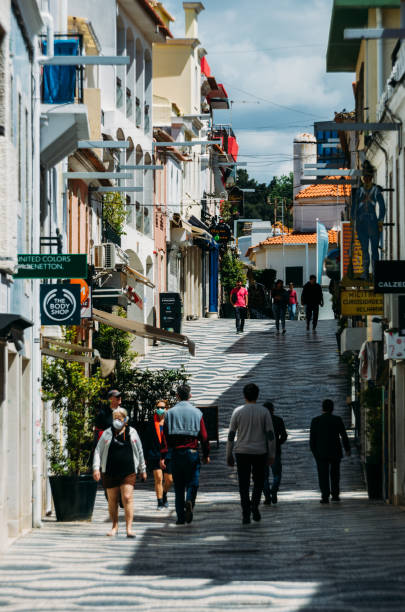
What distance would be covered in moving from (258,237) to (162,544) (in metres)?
82.1

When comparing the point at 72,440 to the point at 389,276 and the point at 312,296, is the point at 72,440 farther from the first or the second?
the point at 312,296

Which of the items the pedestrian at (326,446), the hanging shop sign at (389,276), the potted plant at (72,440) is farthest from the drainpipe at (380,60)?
the potted plant at (72,440)

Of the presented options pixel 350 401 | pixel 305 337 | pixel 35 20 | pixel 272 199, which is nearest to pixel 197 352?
pixel 305 337

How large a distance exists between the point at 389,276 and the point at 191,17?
136 feet

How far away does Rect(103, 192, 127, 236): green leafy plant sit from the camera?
31.6m

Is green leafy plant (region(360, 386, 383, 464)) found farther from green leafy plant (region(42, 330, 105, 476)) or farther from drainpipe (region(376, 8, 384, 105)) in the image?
drainpipe (region(376, 8, 384, 105))

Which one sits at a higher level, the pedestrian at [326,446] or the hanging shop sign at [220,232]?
the hanging shop sign at [220,232]

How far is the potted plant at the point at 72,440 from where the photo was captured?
52.5 feet

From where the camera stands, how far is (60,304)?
17.1 meters

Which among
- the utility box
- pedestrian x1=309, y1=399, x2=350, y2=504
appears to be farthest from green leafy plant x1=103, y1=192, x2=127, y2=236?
pedestrian x1=309, y1=399, x2=350, y2=504

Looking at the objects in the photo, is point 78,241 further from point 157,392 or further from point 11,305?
point 11,305

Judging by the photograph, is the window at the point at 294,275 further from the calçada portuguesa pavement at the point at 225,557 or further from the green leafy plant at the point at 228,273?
the calçada portuguesa pavement at the point at 225,557

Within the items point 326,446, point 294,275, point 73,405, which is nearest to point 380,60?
point 326,446

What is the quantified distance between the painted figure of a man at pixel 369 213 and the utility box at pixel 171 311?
21577 millimetres
